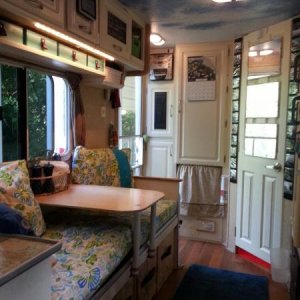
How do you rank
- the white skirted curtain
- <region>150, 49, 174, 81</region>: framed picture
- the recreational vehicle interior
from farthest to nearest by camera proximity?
<region>150, 49, 174, 81</region>: framed picture < the white skirted curtain < the recreational vehicle interior

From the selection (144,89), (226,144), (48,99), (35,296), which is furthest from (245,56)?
(35,296)

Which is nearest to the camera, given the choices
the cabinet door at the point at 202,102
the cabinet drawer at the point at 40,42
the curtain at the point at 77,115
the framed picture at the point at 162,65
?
the cabinet drawer at the point at 40,42

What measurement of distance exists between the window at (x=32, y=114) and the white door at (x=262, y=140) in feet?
5.76

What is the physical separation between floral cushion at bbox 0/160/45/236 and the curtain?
33.6 inches

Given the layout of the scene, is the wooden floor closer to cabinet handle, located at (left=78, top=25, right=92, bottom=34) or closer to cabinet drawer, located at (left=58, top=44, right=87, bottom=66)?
cabinet drawer, located at (left=58, top=44, right=87, bottom=66)

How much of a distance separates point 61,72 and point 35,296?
1.81 metres

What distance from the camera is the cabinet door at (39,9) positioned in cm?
141

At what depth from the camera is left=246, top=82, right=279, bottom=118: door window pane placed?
2912 millimetres

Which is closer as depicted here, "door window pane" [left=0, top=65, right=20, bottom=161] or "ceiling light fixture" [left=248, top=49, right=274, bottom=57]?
"door window pane" [left=0, top=65, right=20, bottom=161]

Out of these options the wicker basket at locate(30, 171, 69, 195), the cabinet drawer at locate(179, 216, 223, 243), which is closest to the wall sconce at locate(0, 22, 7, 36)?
the wicker basket at locate(30, 171, 69, 195)

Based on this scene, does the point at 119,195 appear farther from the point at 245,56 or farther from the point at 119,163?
the point at 245,56

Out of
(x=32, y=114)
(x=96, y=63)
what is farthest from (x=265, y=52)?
(x=32, y=114)

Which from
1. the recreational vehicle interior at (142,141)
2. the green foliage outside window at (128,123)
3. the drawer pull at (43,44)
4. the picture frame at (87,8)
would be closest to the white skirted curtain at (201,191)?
the recreational vehicle interior at (142,141)

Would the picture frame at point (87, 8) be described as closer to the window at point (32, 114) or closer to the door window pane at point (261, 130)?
the window at point (32, 114)
